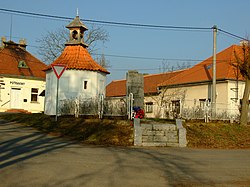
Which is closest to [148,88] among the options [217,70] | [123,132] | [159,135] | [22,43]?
[217,70]

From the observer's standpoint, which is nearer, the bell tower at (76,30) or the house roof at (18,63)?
the bell tower at (76,30)

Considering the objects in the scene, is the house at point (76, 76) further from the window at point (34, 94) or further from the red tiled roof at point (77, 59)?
the window at point (34, 94)

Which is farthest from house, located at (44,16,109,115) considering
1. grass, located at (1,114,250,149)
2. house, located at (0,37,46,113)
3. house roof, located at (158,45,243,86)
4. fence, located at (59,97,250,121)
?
house, located at (0,37,46,113)

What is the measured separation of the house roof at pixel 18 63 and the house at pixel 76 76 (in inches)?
463

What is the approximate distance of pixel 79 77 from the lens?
2966 cm

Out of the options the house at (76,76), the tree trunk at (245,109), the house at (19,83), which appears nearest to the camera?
the tree trunk at (245,109)

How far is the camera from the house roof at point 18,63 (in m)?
41.1

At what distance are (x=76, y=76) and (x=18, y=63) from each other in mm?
16150

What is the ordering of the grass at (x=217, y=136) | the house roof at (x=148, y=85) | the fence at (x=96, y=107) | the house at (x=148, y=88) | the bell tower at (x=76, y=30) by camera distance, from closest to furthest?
the grass at (x=217, y=136), the fence at (x=96, y=107), the bell tower at (x=76, y=30), the house at (x=148, y=88), the house roof at (x=148, y=85)

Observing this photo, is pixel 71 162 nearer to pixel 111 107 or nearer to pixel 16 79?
pixel 111 107

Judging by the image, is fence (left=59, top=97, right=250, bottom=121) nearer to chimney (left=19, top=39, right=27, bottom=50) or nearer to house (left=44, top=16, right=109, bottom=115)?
house (left=44, top=16, right=109, bottom=115)

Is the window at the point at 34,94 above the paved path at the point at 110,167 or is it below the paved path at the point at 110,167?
above

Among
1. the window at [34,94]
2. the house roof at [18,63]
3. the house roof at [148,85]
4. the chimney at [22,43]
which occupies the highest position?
the chimney at [22,43]

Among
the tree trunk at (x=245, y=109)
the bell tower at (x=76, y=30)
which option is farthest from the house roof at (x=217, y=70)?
the bell tower at (x=76, y=30)
